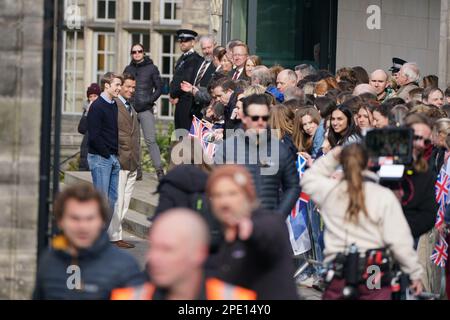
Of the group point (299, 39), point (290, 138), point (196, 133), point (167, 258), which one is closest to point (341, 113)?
point (290, 138)

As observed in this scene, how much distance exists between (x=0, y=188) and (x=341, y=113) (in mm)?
3481

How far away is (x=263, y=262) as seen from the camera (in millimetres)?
7277

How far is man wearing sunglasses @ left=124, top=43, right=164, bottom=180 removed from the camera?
17281 mm

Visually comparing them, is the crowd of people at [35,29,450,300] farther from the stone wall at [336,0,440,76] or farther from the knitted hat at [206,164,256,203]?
the stone wall at [336,0,440,76]

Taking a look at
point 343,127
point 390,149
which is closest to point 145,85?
point 343,127

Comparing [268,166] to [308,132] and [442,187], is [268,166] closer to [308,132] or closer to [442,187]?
[442,187]

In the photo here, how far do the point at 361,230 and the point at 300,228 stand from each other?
13.5ft

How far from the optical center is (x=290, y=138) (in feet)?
40.9

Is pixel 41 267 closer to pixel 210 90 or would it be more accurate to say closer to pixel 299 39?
pixel 210 90

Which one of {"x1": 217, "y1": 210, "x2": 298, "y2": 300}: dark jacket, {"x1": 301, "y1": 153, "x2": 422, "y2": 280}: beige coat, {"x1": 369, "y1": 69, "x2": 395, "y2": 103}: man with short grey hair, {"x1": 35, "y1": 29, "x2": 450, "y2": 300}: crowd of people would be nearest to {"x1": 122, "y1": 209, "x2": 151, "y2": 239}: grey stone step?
{"x1": 35, "y1": 29, "x2": 450, "y2": 300}: crowd of people

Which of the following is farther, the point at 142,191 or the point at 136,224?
the point at 142,191

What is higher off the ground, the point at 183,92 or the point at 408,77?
the point at 408,77

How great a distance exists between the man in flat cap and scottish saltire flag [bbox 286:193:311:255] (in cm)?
368

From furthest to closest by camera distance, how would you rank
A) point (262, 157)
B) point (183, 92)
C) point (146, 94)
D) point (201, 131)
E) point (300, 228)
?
point (146, 94) < point (183, 92) < point (201, 131) < point (300, 228) < point (262, 157)
